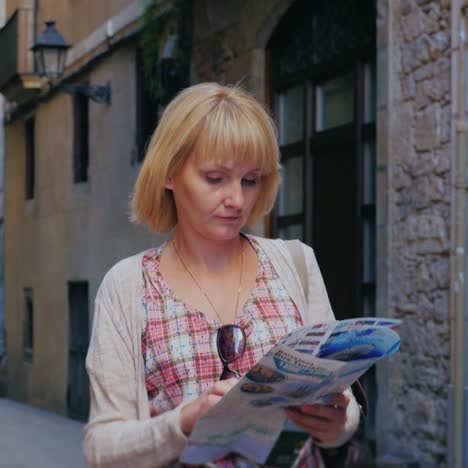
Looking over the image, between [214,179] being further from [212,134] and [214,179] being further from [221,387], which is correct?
[221,387]

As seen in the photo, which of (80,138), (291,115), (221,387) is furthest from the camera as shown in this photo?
(80,138)

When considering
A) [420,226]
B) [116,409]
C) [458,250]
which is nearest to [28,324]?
[420,226]

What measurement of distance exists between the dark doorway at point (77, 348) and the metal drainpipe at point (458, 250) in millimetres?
8275

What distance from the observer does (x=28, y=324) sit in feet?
59.9

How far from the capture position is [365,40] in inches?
347

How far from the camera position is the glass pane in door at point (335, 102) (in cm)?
910

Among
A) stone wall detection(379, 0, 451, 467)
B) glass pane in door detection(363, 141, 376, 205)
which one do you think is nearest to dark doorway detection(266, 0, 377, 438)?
A: glass pane in door detection(363, 141, 376, 205)

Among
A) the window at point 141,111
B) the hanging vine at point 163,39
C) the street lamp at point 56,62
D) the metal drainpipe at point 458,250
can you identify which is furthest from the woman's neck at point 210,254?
the street lamp at point 56,62

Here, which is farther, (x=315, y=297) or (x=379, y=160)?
(x=379, y=160)

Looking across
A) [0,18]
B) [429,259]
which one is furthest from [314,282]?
[0,18]

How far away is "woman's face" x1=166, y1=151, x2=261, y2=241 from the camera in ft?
8.58

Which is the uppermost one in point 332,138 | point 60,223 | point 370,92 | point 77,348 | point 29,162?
point 370,92

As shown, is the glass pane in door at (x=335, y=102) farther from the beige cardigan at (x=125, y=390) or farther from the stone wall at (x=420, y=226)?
the beige cardigan at (x=125, y=390)

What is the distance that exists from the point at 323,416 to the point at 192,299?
44cm
